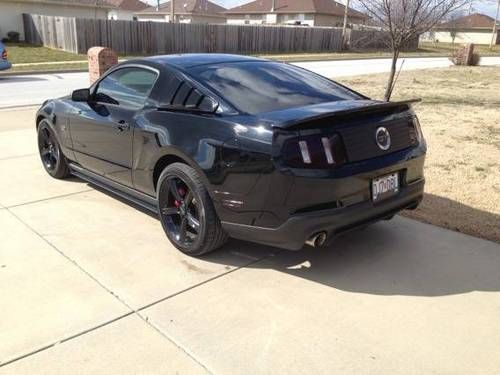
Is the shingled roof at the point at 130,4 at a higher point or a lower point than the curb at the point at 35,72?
higher

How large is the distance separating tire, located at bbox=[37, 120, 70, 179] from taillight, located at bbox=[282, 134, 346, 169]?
333 centimetres

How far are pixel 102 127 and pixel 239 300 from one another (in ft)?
7.46

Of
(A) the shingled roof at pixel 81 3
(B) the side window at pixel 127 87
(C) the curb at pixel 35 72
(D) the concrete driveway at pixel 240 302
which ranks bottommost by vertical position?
(C) the curb at pixel 35 72

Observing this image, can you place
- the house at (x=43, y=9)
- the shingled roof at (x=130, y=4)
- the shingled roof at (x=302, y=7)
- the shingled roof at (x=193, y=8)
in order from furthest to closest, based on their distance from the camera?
the shingled roof at (x=130, y=4) → the shingled roof at (x=193, y=8) → the shingled roof at (x=302, y=7) → the house at (x=43, y=9)

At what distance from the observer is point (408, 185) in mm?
3904

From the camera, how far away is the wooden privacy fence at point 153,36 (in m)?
28.2

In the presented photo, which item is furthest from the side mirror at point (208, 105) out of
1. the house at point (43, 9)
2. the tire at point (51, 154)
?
the house at point (43, 9)

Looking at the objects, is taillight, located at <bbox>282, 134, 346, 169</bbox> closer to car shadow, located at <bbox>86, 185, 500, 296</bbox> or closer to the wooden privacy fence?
car shadow, located at <bbox>86, 185, 500, 296</bbox>

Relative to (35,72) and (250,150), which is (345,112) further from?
(35,72)

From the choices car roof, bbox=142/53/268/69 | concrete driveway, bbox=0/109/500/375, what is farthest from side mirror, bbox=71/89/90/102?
concrete driveway, bbox=0/109/500/375

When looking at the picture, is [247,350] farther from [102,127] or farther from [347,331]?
[102,127]

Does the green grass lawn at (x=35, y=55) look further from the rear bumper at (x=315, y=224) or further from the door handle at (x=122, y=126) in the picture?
the rear bumper at (x=315, y=224)

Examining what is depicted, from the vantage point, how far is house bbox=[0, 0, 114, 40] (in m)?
33.3

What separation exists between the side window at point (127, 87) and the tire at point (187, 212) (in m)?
0.82
